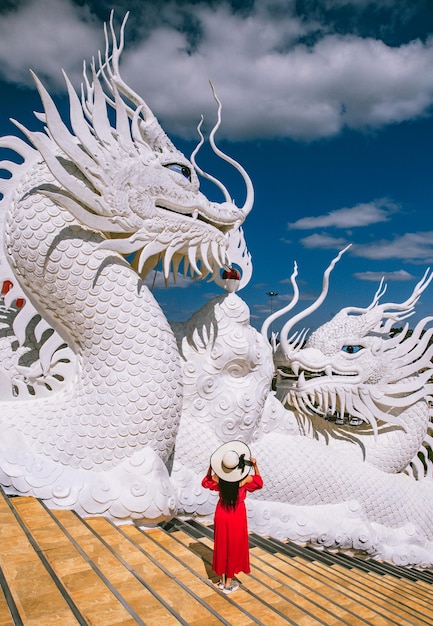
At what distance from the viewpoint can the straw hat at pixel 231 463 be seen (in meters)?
2.27

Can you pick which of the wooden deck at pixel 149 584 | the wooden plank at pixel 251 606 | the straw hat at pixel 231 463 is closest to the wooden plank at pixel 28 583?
the wooden deck at pixel 149 584

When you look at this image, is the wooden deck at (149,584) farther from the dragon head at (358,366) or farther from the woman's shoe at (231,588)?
the dragon head at (358,366)

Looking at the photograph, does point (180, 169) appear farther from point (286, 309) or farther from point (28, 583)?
point (28, 583)

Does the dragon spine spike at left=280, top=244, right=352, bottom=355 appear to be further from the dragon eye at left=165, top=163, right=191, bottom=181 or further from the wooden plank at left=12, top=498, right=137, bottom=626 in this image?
the wooden plank at left=12, top=498, right=137, bottom=626

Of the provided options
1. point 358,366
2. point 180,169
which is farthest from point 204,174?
point 358,366

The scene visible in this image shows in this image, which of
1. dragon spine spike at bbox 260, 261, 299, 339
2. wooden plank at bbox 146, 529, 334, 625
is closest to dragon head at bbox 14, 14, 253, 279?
dragon spine spike at bbox 260, 261, 299, 339

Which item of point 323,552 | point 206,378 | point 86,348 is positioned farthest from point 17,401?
point 323,552

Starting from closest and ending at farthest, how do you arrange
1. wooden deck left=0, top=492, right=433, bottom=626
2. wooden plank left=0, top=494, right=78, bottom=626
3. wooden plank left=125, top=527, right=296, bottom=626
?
wooden plank left=0, top=494, right=78, bottom=626 → wooden deck left=0, top=492, right=433, bottom=626 → wooden plank left=125, top=527, right=296, bottom=626

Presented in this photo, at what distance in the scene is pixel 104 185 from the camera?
3121mm

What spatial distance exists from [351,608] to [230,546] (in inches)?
28.1

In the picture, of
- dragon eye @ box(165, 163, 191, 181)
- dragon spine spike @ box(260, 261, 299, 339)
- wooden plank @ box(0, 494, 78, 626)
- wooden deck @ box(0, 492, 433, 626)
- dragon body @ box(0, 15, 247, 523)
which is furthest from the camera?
dragon spine spike @ box(260, 261, 299, 339)

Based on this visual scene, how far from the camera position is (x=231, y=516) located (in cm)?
229

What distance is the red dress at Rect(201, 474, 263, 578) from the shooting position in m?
2.20

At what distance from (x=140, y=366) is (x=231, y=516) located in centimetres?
120
